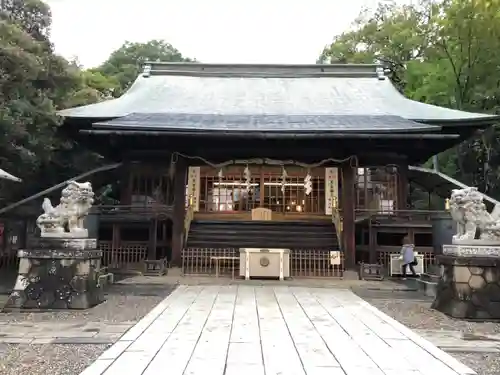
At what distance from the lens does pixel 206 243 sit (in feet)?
40.5

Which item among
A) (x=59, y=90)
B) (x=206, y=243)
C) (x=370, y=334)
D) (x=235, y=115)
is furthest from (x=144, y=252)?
(x=370, y=334)

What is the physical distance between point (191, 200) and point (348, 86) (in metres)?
8.61

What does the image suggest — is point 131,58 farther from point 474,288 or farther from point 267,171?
point 474,288

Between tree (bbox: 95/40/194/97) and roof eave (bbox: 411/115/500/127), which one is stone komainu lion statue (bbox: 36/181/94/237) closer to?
roof eave (bbox: 411/115/500/127)

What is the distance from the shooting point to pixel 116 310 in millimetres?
6750

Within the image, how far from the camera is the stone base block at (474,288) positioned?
646 centimetres

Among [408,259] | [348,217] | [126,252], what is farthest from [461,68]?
[126,252]

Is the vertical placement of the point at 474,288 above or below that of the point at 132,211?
below

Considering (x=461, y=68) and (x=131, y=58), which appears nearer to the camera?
(x=461, y=68)

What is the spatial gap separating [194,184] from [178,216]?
2.85 metres

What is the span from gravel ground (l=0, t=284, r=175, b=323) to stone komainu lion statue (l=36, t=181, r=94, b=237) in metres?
1.24

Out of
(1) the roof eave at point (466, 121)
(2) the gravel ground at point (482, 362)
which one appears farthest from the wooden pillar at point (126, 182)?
(2) the gravel ground at point (482, 362)

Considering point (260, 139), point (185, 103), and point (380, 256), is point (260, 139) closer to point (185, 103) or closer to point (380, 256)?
point (380, 256)

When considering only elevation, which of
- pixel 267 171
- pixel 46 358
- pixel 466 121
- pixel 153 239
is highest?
pixel 466 121
